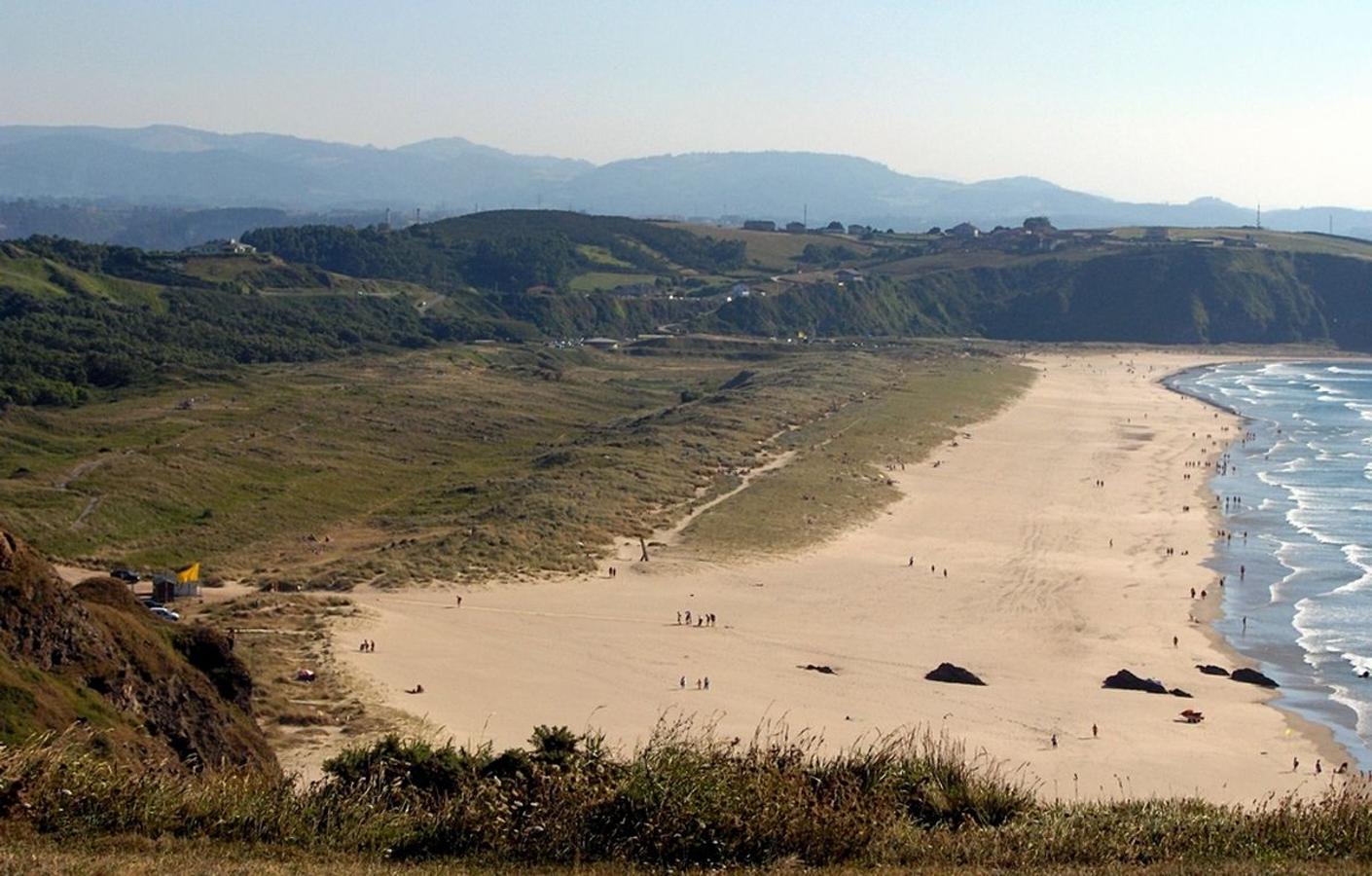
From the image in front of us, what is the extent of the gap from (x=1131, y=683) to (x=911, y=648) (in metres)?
4.98

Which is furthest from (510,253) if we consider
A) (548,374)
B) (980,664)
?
(980,664)

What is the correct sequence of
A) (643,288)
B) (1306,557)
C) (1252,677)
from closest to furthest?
(1252,677) < (1306,557) < (643,288)

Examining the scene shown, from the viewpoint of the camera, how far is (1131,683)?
30203 millimetres

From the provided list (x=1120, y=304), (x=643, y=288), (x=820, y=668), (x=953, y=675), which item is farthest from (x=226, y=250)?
(x=953, y=675)

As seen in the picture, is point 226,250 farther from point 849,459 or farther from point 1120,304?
point 849,459

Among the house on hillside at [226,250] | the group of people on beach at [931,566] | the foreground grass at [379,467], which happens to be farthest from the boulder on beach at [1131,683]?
the house on hillside at [226,250]

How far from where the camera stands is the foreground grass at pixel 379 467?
40188mm

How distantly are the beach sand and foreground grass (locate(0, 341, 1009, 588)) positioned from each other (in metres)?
4.29

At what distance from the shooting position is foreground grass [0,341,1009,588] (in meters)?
40.2

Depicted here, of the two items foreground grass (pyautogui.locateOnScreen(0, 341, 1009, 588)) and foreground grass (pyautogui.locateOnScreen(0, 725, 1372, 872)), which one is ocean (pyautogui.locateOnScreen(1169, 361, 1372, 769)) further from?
foreground grass (pyautogui.locateOnScreen(0, 341, 1009, 588))

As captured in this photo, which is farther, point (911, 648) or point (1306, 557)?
point (1306, 557)

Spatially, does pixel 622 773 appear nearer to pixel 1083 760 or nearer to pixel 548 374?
pixel 1083 760

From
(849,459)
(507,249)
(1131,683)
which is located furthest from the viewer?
(507,249)

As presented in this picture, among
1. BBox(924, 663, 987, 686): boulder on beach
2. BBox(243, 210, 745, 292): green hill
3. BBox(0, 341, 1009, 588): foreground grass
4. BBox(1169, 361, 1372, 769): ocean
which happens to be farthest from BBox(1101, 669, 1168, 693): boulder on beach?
BBox(243, 210, 745, 292): green hill
